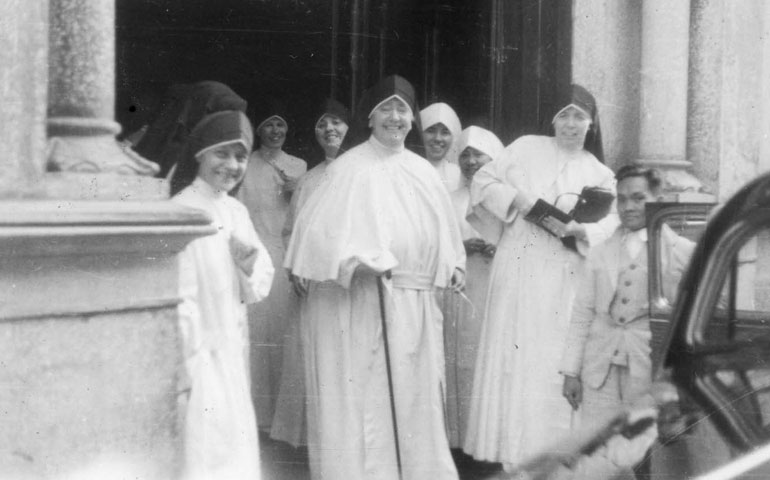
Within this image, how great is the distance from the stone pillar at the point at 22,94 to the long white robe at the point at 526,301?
2.50 metres

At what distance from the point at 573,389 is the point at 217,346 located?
1541 millimetres

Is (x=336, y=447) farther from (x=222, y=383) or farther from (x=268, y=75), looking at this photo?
(x=268, y=75)

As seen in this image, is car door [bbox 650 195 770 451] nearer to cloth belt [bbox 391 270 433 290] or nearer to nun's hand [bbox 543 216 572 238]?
cloth belt [bbox 391 270 433 290]

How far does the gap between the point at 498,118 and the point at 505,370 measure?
165cm

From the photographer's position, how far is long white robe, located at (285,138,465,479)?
5668 mm

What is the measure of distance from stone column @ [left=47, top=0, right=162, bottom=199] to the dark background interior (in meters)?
1.20

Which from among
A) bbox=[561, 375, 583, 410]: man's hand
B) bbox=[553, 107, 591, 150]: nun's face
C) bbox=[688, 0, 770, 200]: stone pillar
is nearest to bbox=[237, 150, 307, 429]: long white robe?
bbox=[553, 107, 591, 150]: nun's face

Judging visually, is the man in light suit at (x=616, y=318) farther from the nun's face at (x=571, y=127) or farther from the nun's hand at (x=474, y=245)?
the nun's hand at (x=474, y=245)

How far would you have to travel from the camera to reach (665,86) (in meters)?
6.80

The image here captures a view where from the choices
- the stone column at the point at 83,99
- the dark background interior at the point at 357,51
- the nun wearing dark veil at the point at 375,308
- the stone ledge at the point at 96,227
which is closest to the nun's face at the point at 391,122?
the nun wearing dark veil at the point at 375,308

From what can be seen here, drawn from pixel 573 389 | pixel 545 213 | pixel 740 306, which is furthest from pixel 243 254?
pixel 740 306

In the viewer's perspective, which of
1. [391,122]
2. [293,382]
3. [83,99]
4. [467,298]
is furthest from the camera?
[467,298]

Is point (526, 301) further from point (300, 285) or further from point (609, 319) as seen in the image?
point (300, 285)

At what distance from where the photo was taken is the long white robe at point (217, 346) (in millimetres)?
4871
